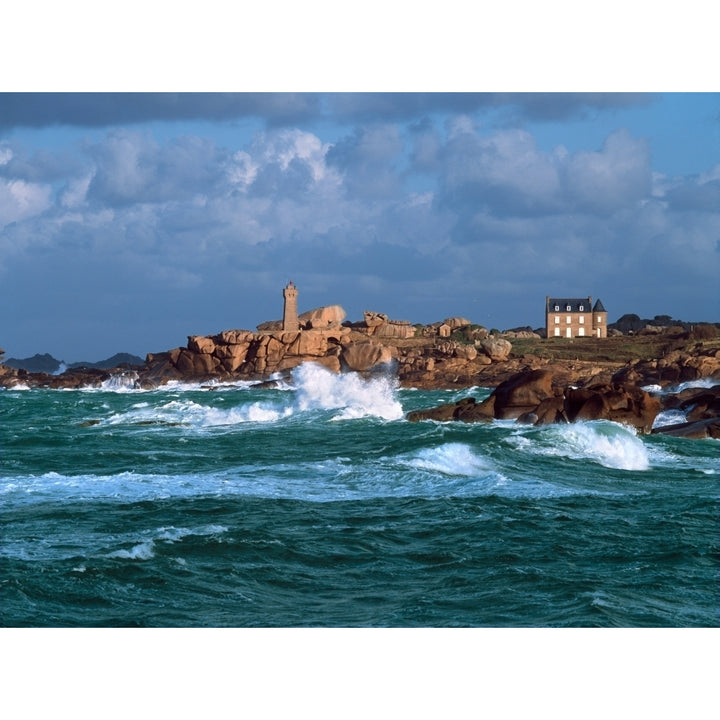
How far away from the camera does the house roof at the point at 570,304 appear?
3051cm

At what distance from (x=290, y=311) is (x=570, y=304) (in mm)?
17600

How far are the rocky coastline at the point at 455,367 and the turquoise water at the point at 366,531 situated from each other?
1.55 meters

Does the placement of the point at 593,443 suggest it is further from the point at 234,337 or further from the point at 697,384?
the point at 234,337

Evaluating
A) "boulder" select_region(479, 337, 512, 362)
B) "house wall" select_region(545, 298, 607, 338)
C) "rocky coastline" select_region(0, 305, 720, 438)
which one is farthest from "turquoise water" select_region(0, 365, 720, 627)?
"boulder" select_region(479, 337, 512, 362)

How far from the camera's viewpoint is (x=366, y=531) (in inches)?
415

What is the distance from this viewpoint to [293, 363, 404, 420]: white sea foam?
2917cm

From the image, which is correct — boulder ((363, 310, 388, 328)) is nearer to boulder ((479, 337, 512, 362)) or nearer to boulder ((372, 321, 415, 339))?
boulder ((372, 321, 415, 339))

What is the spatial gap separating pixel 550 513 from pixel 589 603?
411 centimetres

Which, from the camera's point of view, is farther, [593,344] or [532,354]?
[532,354]

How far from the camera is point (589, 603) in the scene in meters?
7.69

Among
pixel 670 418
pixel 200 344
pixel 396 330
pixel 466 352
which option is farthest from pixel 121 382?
pixel 670 418

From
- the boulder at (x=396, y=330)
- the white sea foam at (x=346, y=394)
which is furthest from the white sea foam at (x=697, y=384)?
the boulder at (x=396, y=330)
